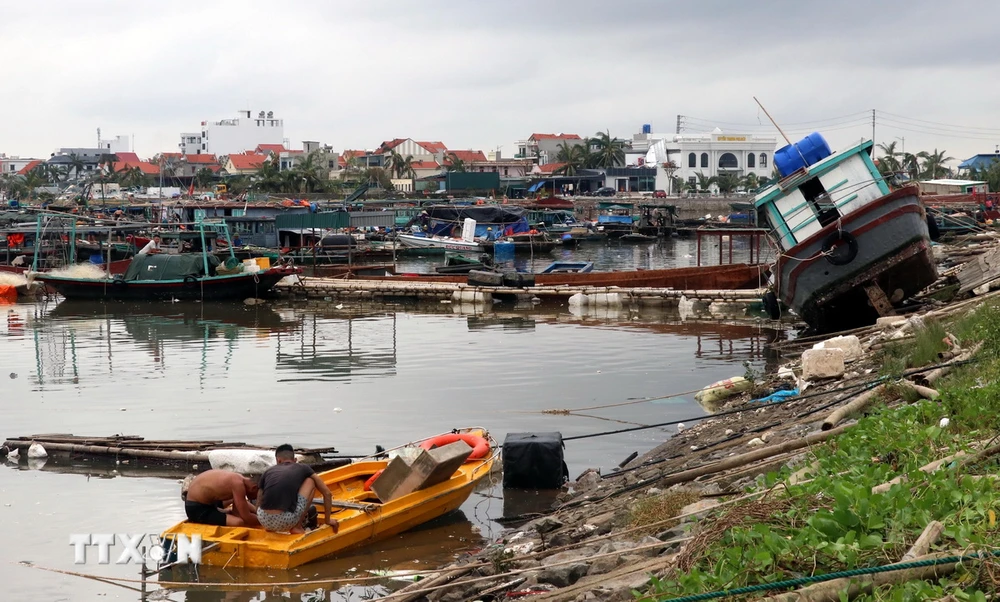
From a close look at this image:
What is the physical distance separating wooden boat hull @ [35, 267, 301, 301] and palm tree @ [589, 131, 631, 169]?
8240 centimetres

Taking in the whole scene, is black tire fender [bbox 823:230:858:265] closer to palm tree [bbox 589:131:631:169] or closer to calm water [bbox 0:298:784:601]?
calm water [bbox 0:298:784:601]

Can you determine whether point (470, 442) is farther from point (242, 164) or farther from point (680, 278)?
point (242, 164)

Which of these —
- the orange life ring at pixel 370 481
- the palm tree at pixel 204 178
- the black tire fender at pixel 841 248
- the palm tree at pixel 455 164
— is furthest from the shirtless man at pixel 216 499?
the palm tree at pixel 204 178

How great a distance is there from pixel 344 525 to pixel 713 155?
109484mm

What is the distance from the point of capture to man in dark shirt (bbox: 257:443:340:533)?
918cm

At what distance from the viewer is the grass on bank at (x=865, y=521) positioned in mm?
4758

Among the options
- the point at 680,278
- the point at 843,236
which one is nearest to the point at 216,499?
the point at 843,236

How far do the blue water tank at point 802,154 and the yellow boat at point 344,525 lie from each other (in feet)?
41.5

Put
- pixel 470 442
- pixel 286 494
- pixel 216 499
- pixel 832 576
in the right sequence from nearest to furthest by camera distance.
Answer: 1. pixel 832 576
2. pixel 286 494
3. pixel 216 499
4. pixel 470 442

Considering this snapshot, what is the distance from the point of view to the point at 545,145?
12950cm

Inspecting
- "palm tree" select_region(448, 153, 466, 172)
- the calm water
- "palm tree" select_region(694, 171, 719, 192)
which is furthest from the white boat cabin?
"palm tree" select_region(448, 153, 466, 172)

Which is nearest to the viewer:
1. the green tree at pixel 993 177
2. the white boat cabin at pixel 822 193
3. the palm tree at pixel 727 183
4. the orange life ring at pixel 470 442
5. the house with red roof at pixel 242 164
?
the orange life ring at pixel 470 442

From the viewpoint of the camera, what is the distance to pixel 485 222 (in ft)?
219

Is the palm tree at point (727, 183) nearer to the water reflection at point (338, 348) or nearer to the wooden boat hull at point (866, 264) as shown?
the water reflection at point (338, 348)
